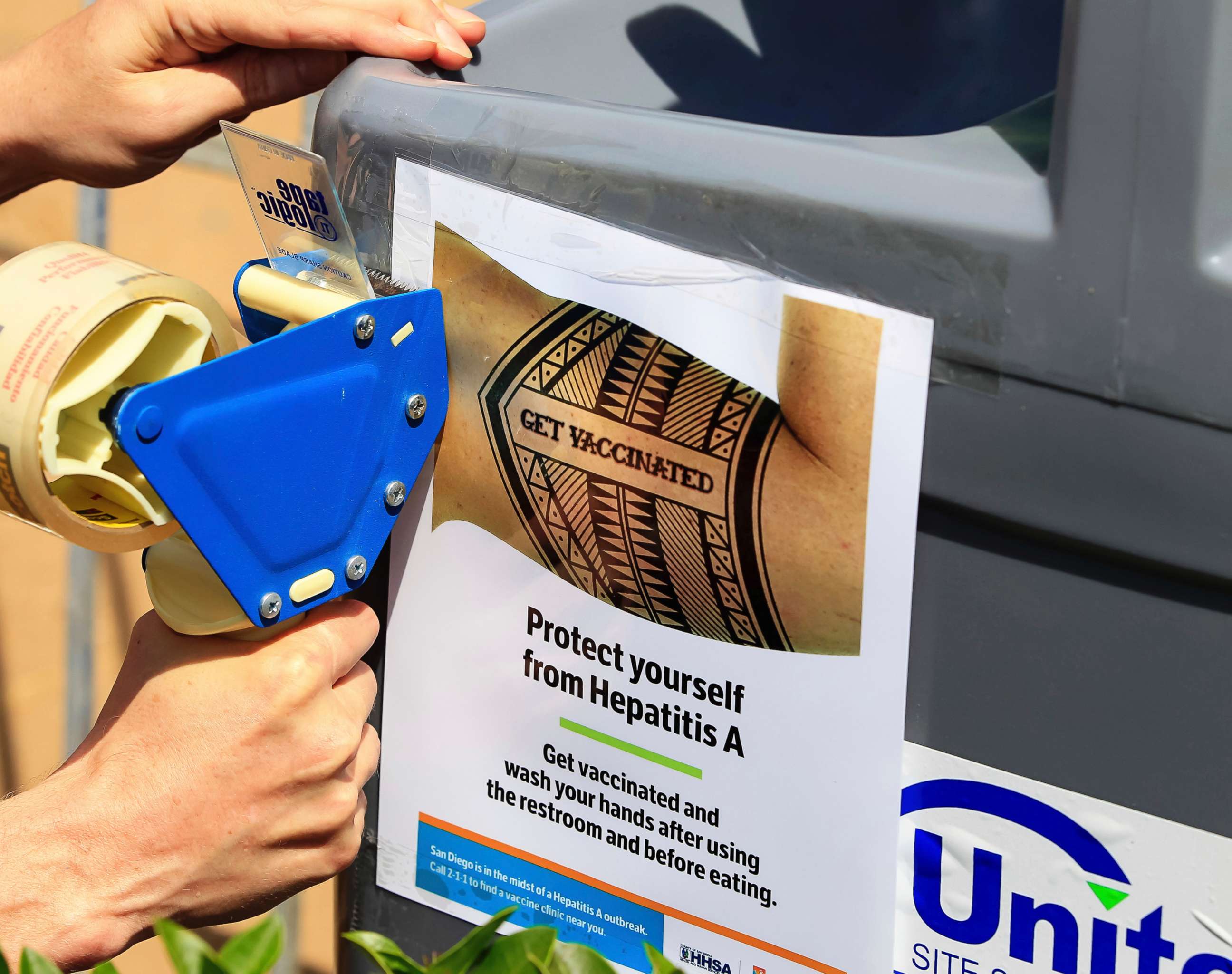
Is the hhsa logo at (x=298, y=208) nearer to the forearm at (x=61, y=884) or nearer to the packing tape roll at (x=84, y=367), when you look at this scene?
the packing tape roll at (x=84, y=367)

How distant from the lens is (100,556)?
2.27 m

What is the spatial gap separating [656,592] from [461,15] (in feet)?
1.50

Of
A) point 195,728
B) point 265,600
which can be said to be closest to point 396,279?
point 265,600

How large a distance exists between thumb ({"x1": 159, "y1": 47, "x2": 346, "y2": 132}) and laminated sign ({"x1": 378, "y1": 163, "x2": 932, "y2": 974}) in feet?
0.87

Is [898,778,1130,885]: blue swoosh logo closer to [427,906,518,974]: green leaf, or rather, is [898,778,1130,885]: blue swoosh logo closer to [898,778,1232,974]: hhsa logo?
[898,778,1232,974]: hhsa logo

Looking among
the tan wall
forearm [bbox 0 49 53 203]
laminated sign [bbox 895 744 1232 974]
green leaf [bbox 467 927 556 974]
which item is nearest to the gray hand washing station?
laminated sign [bbox 895 744 1232 974]

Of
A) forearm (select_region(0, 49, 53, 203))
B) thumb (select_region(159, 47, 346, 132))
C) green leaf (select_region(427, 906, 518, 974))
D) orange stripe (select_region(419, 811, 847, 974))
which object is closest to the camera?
green leaf (select_region(427, 906, 518, 974))

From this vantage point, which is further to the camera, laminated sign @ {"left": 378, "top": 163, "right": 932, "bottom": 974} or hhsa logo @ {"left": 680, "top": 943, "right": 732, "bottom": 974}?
hhsa logo @ {"left": 680, "top": 943, "right": 732, "bottom": 974}

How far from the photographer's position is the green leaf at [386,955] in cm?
65

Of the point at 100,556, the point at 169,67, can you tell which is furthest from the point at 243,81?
the point at 100,556

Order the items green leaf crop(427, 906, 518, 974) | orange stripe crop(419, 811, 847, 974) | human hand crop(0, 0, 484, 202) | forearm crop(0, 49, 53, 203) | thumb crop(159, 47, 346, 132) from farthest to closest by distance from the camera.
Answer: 1. forearm crop(0, 49, 53, 203)
2. thumb crop(159, 47, 346, 132)
3. human hand crop(0, 0, 484, 202)
4. orange stripe crop(419, 811, 847, 974)
5. green leaf crop(427, 906, 518, 974)

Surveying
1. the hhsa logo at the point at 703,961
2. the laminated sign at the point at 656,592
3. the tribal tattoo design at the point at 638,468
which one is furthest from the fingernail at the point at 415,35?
the hhsa logo at the point at 703,961

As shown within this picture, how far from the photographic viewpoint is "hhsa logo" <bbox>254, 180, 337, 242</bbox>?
0.74 metres

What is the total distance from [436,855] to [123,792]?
0.23 m
